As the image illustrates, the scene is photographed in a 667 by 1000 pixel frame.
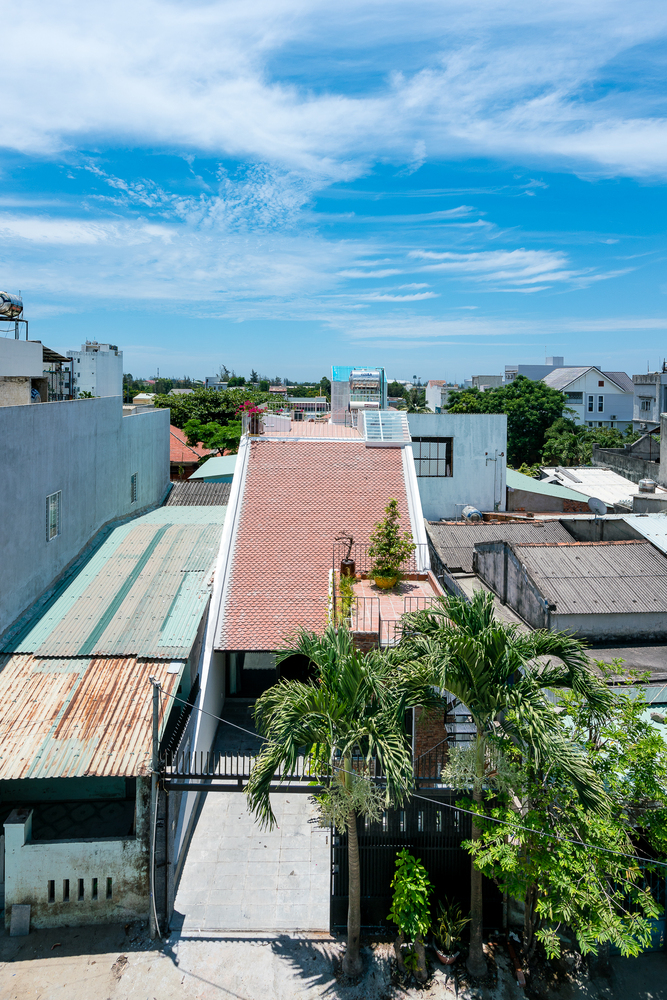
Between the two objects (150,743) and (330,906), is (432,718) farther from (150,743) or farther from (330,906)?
(150,743)

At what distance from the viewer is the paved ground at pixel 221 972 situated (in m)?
9.22

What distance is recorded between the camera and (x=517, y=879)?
8.73m

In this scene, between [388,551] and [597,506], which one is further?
[597,506]

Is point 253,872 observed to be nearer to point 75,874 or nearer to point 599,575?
point 75,874

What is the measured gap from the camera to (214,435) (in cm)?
5047

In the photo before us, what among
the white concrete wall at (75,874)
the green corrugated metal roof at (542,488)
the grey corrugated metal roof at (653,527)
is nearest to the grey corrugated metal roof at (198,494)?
the grey corrugated metal roof at (653,527)

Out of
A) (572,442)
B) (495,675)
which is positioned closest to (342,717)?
(495,675)

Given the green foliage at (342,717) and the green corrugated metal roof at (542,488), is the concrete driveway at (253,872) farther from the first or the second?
the green corrugated metal roof at (542,488)

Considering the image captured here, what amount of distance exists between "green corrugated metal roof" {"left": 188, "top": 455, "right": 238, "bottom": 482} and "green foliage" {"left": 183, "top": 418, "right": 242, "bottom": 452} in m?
12.3

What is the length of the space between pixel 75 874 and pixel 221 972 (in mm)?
2817

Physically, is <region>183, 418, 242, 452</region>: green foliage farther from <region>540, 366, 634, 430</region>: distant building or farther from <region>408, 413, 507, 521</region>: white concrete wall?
<region>540, 366, 634, 430</region>: distant building

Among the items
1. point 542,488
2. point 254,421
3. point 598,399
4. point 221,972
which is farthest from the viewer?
point 598,399

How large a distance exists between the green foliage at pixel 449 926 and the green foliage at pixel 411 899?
27 cm

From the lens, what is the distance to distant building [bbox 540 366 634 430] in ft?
263
